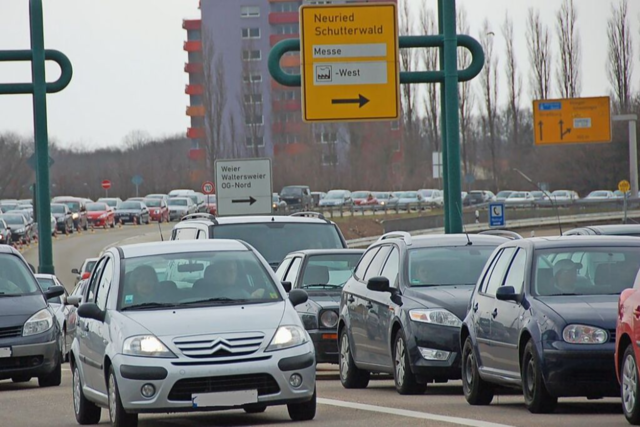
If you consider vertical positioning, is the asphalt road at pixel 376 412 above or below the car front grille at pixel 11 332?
below

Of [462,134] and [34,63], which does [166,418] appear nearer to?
[34,63]

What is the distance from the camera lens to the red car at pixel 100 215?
85.1 m

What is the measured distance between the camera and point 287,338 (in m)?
10.5

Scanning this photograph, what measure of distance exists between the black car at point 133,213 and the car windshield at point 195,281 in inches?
2995

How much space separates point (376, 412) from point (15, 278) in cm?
681

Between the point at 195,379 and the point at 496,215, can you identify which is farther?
the point at 496,215

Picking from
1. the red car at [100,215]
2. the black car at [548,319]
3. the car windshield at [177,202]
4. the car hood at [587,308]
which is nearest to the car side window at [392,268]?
the black car at [548,319]

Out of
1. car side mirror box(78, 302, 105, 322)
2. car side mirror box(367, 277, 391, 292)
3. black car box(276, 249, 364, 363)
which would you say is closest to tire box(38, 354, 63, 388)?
black car box(276, 249, 364, 363)

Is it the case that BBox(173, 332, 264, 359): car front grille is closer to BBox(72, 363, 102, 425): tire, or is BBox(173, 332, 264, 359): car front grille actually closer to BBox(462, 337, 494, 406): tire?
BBox(72, 363, 102, 425): tire

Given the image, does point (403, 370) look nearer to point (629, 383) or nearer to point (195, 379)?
point (195, 379)

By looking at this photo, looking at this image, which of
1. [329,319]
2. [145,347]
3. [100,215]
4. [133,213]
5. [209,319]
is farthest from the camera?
[133,213]

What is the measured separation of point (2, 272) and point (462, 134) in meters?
77.8

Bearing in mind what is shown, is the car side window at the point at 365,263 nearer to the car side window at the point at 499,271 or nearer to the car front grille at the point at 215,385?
the car side window at the point at 499,271

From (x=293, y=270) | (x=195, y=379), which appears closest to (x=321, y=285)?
(x=293, y=270)
